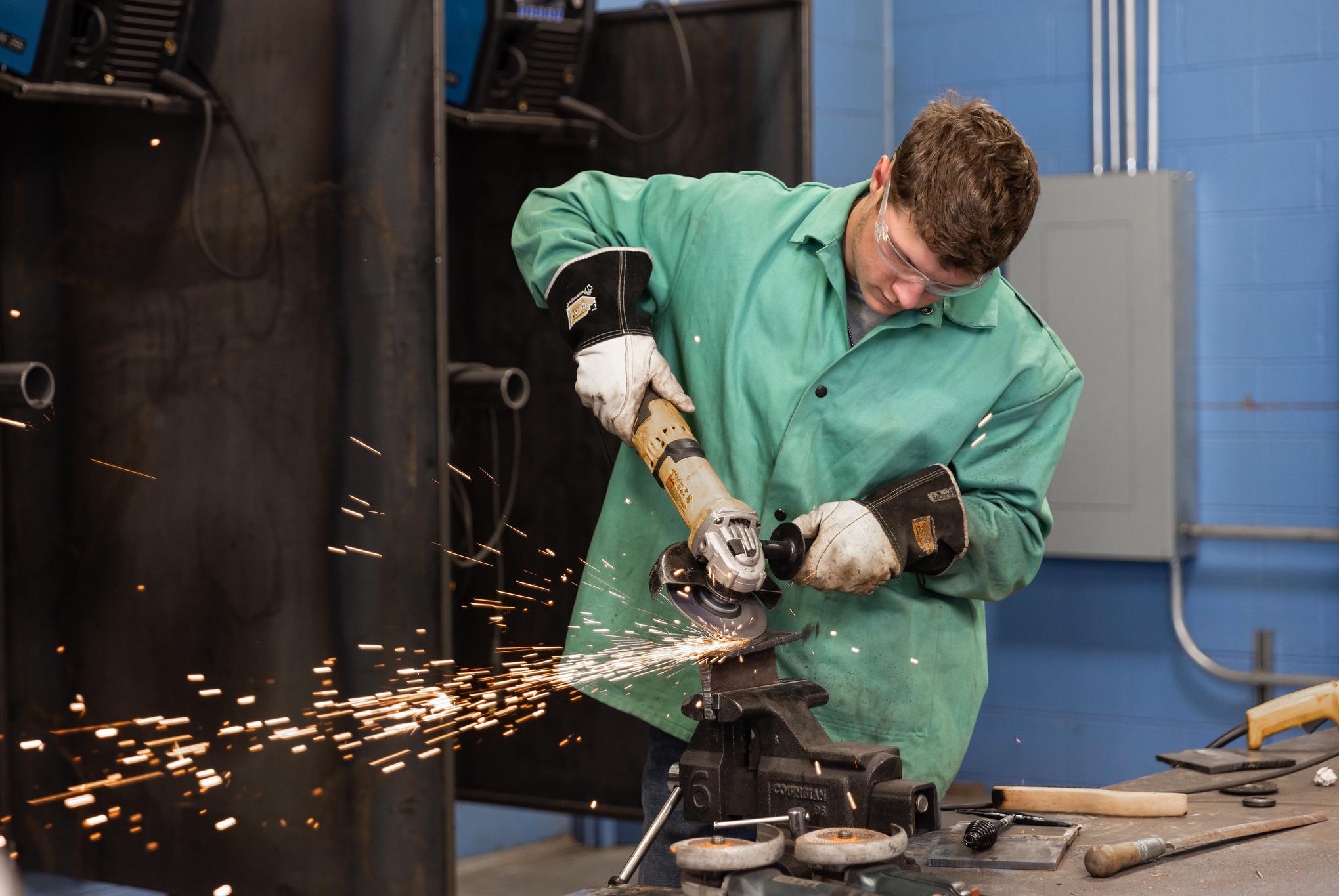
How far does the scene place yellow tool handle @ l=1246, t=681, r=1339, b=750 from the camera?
220 cm

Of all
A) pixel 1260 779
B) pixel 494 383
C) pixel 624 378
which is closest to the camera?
pixel 624 378

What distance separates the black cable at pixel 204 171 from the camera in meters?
2.46

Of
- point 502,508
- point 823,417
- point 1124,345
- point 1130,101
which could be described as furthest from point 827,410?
point 1130,101

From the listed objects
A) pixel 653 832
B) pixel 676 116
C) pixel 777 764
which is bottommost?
pixel 653 832

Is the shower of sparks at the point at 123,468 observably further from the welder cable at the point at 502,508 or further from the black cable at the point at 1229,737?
the black cable at the point at 1229,737

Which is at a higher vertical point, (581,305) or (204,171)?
(204,171)

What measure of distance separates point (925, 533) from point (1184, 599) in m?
2.69

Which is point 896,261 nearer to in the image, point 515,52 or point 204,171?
point 204,171

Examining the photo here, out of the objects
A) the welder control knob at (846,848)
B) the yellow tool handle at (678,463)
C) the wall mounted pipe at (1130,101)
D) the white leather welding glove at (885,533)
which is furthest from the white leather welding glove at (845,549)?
the wall mounted pipe at (1130,101)

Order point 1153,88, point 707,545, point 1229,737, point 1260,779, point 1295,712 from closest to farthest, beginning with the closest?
point 707,545
point 1260,779
point 1295,712
point 1229,737
point 1153,88

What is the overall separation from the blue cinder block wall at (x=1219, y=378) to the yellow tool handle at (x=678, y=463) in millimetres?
2757

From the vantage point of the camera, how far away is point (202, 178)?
252 centimetres

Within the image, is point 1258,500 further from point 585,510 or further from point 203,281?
point 203,281

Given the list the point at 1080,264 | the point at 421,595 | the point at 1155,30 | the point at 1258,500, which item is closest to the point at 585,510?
the point at 421,595
